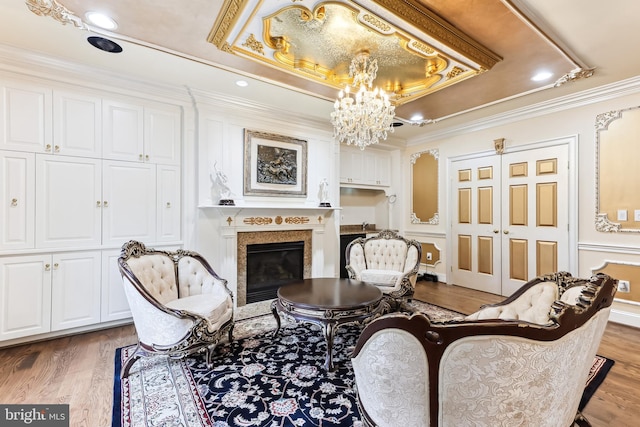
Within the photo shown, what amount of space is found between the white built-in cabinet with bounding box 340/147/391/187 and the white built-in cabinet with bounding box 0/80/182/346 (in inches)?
117

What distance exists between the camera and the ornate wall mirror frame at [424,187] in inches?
211

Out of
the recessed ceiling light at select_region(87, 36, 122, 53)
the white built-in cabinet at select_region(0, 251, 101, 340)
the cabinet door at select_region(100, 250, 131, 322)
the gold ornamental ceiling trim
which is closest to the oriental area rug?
the cabinet door at select_region(100, 250, 131, 322)

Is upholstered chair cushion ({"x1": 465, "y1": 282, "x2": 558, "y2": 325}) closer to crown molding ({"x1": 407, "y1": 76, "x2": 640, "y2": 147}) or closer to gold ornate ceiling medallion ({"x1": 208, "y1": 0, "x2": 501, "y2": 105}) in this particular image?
gold ornate ceiling medallion ({"x1": 208, "y1": 0, "x2": 501, "y2": 105})

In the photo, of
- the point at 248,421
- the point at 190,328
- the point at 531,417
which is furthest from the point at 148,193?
the point at 531,417

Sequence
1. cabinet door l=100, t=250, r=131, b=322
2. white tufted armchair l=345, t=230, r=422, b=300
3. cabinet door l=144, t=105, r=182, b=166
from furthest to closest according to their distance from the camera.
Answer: white tufted armchair l=345, t=230, r=422, b=300 < cabinet door l=144, t=105, r=182, b=166 < cabinet door l=100, t=250, r=131, b=322

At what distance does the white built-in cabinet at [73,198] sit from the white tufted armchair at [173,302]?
0.83 meters

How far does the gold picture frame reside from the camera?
13.3ft

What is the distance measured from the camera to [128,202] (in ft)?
10.6

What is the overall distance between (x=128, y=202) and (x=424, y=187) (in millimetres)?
4823

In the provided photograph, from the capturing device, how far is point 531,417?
1.03 m

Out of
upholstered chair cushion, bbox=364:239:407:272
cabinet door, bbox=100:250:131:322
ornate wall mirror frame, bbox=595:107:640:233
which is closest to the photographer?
cabinet door, bbox=100:250:131:322

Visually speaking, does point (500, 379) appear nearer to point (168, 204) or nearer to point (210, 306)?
point (210, 306)

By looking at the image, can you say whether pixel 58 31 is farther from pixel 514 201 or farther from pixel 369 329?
pixel 514 201

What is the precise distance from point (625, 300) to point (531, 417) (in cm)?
353
